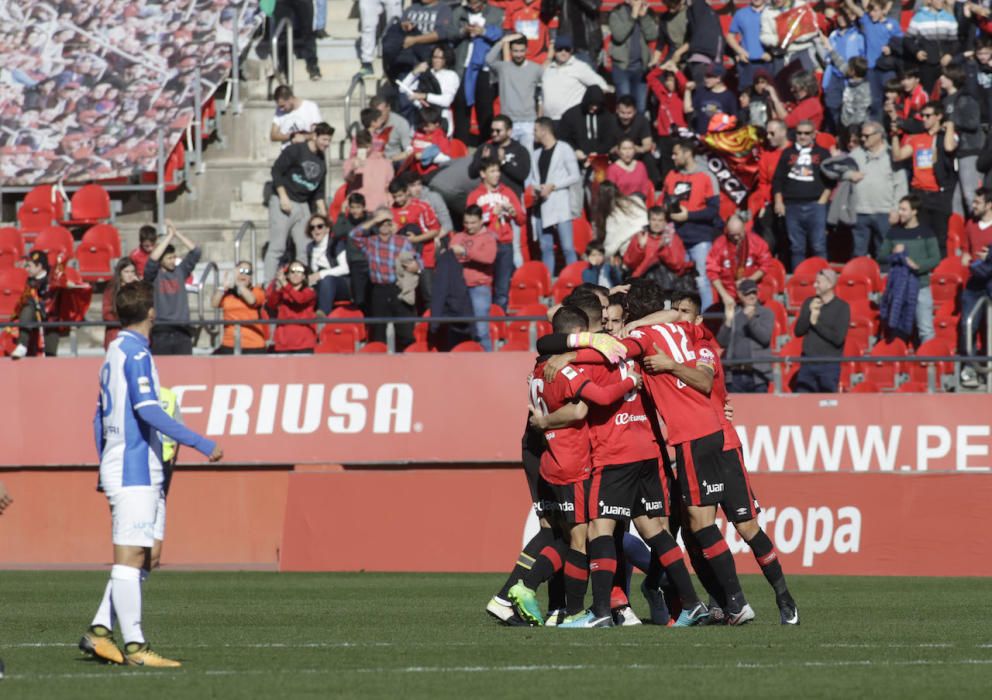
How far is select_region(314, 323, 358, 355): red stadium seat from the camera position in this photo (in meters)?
21.4

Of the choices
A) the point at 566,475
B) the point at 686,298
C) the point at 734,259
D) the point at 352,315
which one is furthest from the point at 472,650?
the point at 352,315

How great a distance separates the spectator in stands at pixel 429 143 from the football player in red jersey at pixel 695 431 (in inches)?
473

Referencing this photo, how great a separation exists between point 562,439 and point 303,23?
17238 millimetres

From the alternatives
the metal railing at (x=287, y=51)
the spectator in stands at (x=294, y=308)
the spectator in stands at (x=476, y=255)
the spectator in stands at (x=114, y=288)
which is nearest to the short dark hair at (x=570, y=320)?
the spectator in stands at (x=476, y=255)

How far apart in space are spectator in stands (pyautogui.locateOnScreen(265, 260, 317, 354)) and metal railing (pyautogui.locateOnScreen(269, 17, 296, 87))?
593 centimetres

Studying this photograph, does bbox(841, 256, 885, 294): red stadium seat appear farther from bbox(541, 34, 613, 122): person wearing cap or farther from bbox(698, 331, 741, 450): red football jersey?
bbox(698, 331, 741, 450): red football jersey

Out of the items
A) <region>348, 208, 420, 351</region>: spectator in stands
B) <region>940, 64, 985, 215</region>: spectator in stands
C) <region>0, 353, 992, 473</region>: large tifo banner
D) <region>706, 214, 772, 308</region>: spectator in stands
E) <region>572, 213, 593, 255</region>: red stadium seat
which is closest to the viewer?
<region>0, 353, 992, 473</region>: large tifo banner

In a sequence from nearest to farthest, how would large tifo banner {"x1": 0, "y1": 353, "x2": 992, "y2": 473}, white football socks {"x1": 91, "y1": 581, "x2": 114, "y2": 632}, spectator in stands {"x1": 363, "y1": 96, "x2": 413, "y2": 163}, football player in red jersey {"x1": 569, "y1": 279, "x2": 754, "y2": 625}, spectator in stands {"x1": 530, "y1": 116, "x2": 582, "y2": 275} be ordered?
white football socks {"x1": 91, "y1": 581, "x2": 114, "y2": 632}, football player in red jersey {"x1": 569, "y1": 279, "x2": 754, "y2": 625}, large tifo banner {"x1": 0, "y1": 353, "x2": 992, "y2": 473}, spectator in stands {"x1": 530, "y1": 116, "x2": 582, "y2": 275}, spectator in stands {"x1": 363, "y1": 96, "x2": 413, "y2": 163}

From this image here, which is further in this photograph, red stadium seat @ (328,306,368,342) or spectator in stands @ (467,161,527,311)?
spectator in stands @ (467,161,527,311)

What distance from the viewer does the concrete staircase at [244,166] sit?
2548cm

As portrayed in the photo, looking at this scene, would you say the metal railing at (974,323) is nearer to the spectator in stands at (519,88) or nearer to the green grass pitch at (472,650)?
the green grass pitch at (472,650)

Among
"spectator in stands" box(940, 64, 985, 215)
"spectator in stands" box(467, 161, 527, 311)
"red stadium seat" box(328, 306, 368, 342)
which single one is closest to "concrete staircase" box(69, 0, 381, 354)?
"red stadium seat" box(328, 306, 368, 342)

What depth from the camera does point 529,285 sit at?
71.8 feet

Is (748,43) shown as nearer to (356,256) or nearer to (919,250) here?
(919,250)
